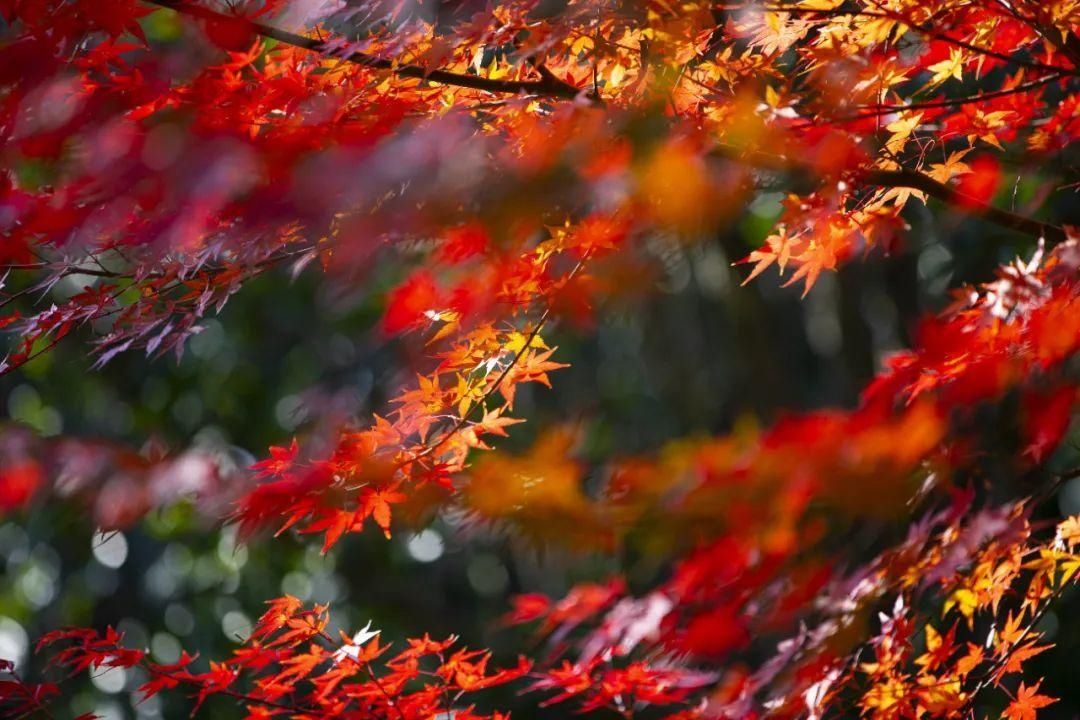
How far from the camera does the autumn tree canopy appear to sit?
1.34m

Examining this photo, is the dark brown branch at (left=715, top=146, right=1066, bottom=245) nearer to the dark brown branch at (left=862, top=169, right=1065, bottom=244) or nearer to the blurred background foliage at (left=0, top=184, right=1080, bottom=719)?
the dark brown branch at (left=862, top=169, right=1065, bottom=244)

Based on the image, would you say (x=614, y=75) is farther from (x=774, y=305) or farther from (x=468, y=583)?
(x=468, y=583)

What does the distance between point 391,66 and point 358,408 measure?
14.3ft

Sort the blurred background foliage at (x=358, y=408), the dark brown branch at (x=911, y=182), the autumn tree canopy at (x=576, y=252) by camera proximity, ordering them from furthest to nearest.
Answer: the blurred background foliage at (x=358, y=408) < the dark brown branch at (x=911, y=182) < the autumn tree canopy at (x=576, y=252)

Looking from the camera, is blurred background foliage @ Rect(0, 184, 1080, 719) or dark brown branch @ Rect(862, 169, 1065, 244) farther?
blurred background foliage @ Rect(0, 184, 1080, 719)

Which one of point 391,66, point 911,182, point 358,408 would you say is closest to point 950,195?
point 911,182

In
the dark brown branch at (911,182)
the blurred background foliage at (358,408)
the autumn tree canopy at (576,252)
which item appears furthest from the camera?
the blurred background foliage at (358,408)

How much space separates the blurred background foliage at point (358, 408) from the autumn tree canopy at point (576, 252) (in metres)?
3.56

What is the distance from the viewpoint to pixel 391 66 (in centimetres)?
150

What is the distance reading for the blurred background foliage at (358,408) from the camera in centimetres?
554

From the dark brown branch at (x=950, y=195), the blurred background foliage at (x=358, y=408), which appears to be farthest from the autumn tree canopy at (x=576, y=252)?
the blurred background foliage at (x=358, y=408)

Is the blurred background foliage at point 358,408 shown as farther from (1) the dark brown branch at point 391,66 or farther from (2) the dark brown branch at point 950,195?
(1) the dark brown branch at point 391,66

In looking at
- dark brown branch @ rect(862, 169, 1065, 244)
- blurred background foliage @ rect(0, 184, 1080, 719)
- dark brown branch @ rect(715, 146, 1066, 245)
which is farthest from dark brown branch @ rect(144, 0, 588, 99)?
blurred background foliage @ rect(0, 184, 1080, 719)

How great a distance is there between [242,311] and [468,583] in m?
2.16
